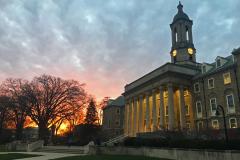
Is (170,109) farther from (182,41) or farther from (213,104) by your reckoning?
(182,41)

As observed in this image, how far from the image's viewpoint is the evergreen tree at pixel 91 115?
262ft

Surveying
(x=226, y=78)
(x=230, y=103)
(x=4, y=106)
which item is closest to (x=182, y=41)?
(x=226, y=78)

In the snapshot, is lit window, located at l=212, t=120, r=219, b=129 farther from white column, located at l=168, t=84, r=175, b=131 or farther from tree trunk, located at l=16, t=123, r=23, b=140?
tree trunk, located at l=16, t=123, r=23, b=140

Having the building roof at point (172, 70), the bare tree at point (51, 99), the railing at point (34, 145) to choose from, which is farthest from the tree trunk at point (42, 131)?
the building roof at point (172, 70)

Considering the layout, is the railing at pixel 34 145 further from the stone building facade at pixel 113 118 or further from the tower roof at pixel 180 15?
the tower roof at pixel 180 15

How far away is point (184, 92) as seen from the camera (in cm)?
5378

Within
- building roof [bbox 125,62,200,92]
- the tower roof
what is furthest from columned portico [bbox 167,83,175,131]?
the tower roof

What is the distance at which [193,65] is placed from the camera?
59.5 metres

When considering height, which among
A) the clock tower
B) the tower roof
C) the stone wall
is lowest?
the stone wall

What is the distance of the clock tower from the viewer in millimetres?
61031

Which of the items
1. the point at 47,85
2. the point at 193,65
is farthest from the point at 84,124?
the point at 193,65

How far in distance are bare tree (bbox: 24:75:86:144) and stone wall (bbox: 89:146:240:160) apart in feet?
82.0

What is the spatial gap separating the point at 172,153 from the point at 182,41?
39.2 meters

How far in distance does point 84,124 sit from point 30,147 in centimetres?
2358
